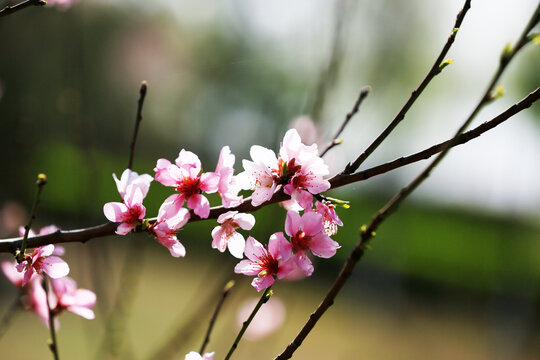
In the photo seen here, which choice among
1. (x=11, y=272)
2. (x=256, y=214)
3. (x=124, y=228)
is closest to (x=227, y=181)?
(x=124, y=228)

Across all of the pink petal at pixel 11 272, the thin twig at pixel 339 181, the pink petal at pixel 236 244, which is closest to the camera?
the thin twig at pixel 339 181

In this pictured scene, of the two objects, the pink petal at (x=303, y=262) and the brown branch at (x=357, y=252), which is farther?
the pink petal at (x=303, y=262)

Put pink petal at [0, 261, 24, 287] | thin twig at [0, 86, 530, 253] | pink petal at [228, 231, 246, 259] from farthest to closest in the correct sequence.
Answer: pink petal at [0, 261, 24, 287], pink petal at [228, 231, 246, 259], thin twig at [0, 86, 530, 253]

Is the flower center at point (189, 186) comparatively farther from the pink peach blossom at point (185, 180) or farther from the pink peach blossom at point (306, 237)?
the pink peach blossom at point (306, 237)

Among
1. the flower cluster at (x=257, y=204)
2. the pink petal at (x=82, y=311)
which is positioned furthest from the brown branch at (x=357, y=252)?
the pink petal at (x=82, y=311)

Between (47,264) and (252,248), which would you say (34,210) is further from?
(252,248)

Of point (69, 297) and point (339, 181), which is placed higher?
point (339, 181)

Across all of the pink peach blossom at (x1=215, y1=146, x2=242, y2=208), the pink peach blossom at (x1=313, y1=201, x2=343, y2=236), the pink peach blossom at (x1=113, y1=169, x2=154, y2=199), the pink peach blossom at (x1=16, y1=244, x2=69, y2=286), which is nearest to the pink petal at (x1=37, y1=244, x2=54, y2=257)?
the pink peach blossom at (x1=16, y1=244, x2=69, y2=286)

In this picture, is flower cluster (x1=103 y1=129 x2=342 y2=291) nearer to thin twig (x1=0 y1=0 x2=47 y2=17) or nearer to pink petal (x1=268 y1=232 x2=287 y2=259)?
pink petal (x1=268 y1=232 x2=287 y2=259)
